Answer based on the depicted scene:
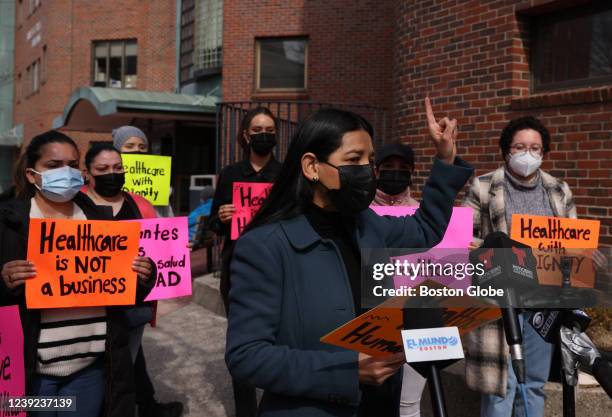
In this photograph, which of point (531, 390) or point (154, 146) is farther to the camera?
point (154, 146)

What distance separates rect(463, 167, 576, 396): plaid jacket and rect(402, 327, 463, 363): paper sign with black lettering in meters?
1.91

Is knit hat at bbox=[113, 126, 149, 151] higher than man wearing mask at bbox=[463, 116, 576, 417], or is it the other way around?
knit hat at bbox=[113, 126, 149, 151]

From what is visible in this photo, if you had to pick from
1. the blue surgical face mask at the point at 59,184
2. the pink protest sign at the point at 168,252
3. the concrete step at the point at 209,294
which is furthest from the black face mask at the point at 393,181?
the concrete step at the point at 209,294

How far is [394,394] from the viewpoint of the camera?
2.00 m

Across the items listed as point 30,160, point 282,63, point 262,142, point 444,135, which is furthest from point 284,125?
point 444,135

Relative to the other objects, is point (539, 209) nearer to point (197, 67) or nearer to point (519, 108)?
point (519, 108)

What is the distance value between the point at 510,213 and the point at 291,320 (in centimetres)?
196

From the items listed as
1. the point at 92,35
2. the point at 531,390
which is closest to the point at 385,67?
the point at 531,390

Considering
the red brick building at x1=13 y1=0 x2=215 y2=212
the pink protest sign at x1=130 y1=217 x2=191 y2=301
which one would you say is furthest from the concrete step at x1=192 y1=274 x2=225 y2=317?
the red brick building at x1=13 y1=0 x2=215 y2=212

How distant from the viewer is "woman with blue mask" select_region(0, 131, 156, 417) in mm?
2697

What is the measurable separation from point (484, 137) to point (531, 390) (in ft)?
11.9

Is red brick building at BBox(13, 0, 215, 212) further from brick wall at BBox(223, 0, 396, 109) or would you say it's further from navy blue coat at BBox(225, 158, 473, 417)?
navy blue coat at BBox(225, 158, 473, 417)

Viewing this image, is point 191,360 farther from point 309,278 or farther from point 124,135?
point 309,278

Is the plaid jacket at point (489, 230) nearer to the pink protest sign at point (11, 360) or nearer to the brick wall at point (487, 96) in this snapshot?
the brick wall at point (487, 96)
